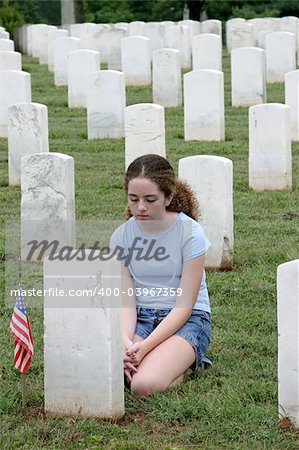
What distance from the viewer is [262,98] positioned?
1669cm

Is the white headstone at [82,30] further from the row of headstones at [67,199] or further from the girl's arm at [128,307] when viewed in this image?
the girl's arm at [128,307]

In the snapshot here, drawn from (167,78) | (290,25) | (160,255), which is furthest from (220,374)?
(290,25)

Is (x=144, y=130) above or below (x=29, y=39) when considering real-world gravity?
above

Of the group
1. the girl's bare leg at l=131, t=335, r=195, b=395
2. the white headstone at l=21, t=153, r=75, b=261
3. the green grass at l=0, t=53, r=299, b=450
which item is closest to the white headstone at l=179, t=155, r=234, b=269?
the green grass at l=0, t=53, r=299, b=450

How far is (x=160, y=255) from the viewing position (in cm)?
638

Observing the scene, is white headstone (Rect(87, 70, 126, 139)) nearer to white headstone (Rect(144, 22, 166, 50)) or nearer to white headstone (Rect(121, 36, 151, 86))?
white headstone (Rect(121, 36, 151, 86))

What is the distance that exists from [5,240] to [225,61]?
1297 centimetres

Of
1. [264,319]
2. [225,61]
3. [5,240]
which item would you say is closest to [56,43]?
[225,61]

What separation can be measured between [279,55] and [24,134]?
8.60m

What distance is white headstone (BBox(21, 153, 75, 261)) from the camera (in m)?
9.01

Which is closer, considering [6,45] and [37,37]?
[6,45]

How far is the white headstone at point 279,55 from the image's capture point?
760 inches

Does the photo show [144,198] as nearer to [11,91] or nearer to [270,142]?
[270,142]

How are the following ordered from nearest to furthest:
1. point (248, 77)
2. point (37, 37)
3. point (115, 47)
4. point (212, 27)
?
point (248, 77) < point (115, 47) < point (37, 37) < point (212, 27)
